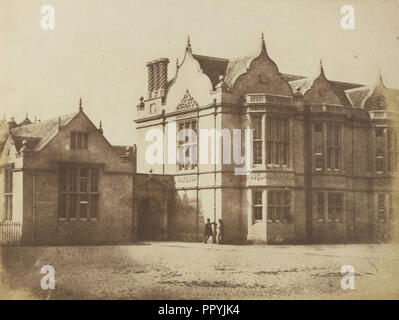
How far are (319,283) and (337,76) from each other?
22.4 ft

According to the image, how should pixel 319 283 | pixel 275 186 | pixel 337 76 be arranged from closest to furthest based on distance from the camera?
pixel 319 283 < pixel 337 76 < pixel 275 186

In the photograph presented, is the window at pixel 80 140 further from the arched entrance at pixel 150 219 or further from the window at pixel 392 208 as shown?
the window at pixel 392 208

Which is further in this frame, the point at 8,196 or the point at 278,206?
the point at 278,206

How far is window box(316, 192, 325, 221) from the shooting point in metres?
25.2

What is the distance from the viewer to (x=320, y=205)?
83.1ft

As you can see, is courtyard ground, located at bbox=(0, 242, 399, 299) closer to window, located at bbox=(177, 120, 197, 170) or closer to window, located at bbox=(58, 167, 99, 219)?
window, located at bbox=(58, 167, 99, 219)

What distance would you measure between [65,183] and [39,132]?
6.57 ft

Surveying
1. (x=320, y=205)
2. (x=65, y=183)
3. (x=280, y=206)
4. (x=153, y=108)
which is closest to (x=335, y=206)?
(x=320, y=205)

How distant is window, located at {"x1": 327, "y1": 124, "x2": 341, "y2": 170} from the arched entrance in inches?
274

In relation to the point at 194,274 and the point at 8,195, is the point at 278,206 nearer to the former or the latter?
the point at 194,274
